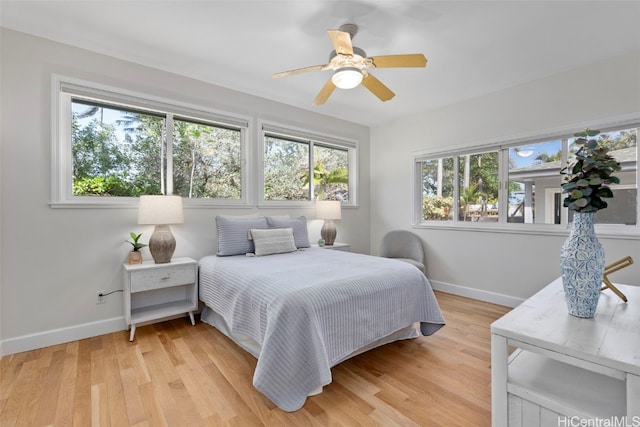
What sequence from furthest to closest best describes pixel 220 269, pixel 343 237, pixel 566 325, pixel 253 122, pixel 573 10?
pixel 343 237
pixel 253 122
pixel 220 269
pixel 573 10
pixel 566 325

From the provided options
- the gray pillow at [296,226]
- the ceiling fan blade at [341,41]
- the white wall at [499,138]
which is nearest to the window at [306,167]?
the gray pillow at [296,226]

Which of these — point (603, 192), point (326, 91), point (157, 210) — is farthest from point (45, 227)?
point (603, 192)

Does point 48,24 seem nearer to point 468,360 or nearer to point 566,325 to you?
point 566,325

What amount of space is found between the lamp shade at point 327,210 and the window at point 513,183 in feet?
4.11

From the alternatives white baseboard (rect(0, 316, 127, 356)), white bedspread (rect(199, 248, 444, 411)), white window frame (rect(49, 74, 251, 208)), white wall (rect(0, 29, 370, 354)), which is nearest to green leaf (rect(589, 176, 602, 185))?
white bedspread (rect(199, 248, 444, 411))

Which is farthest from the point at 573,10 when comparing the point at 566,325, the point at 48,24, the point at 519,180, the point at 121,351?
the point at 121,351

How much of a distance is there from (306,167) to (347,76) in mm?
2053

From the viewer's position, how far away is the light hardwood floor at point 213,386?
5.08 ft

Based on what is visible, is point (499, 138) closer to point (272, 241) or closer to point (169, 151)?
point (272, 241)

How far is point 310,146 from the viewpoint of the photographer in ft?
13.9

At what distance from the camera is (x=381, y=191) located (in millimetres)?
4738

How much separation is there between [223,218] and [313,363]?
1903 millimetres

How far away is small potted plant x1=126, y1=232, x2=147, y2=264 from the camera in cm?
263

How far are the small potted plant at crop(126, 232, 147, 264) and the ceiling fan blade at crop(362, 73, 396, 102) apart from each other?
98.5 inches
